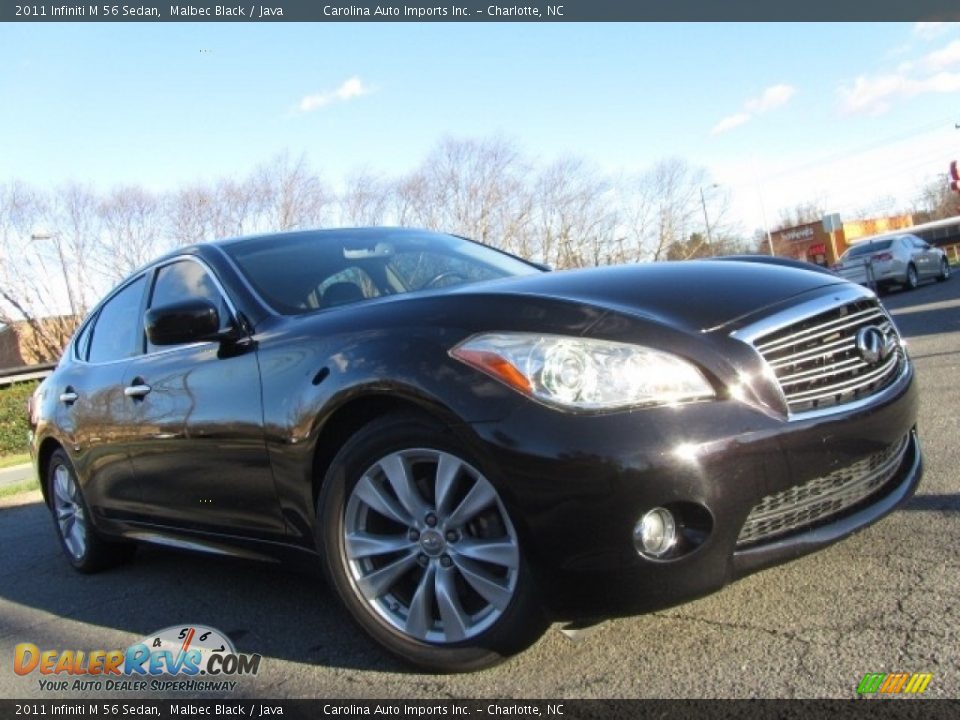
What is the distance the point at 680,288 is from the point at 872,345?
65 cm

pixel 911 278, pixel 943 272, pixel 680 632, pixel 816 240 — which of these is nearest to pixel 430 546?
pixel 680 632

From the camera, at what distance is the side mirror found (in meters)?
3.25

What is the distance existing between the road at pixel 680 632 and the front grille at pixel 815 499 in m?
0.35

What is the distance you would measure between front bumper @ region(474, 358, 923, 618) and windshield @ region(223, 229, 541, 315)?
4.48ft

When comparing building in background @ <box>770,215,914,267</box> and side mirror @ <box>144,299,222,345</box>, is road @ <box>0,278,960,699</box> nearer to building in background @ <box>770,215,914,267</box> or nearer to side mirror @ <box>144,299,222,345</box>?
side mirror @ <box>144,299,222,345</box>

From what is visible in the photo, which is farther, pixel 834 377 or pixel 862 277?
pixel 862 277

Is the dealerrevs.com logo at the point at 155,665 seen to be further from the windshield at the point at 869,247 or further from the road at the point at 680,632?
the windshield at the point at 869,247

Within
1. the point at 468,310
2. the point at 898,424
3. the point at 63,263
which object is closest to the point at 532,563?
the point at 468,310

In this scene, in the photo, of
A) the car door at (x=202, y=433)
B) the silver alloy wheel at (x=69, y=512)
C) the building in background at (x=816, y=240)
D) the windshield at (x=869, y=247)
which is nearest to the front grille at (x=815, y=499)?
the car door at (x=202, y=433)

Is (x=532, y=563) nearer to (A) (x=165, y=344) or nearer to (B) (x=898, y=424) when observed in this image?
(B) (x=898, y=424)

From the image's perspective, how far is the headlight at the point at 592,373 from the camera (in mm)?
2379

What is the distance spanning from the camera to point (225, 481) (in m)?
3.37

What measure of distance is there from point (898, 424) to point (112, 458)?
3.49 meters

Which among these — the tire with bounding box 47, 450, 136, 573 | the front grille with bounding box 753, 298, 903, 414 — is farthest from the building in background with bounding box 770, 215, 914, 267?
the front grille with bounding box 753, 298, 903, 414
